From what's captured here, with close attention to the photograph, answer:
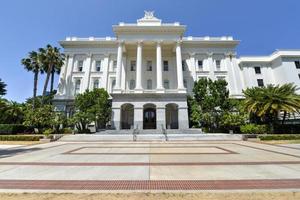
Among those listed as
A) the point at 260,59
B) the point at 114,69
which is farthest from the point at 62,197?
the point at 260,59

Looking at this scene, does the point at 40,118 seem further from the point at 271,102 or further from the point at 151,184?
the point at 271,102

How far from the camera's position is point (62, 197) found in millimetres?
4500

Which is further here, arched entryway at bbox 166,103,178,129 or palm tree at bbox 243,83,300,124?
arched entryway at bbox 166,103,178,129

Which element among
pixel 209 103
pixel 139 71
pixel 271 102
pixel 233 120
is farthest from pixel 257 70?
pixel 139 71

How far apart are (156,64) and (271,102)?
69.5ft

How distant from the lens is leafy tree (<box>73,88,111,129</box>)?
2868 cm

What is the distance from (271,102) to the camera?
1007 inches

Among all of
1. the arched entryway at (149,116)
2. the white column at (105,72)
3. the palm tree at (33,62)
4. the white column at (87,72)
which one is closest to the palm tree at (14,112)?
the palm tree at (33,62)

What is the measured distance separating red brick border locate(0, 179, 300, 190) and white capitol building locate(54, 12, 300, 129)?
92.6 feet

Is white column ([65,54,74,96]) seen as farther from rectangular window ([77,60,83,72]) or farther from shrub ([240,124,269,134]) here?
shrub ([240,124,269,134])

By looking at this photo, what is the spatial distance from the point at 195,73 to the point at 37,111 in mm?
30143

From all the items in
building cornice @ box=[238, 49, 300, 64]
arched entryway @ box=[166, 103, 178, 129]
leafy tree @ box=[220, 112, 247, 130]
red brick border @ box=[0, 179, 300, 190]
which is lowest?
red brick border @ box=[0, 179, 300, 190]

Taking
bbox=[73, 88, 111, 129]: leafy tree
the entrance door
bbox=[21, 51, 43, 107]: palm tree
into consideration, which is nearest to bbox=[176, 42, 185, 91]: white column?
the entrance door

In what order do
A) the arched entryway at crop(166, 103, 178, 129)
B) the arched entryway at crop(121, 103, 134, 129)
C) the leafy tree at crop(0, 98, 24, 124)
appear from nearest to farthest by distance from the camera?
1. the leafy tree at crop(0, 98, 24, 124)
2. the arched entryway at crop(121, 103, 134, 129)
3. the arched entryway at crop(166, 103, 178, 129)
